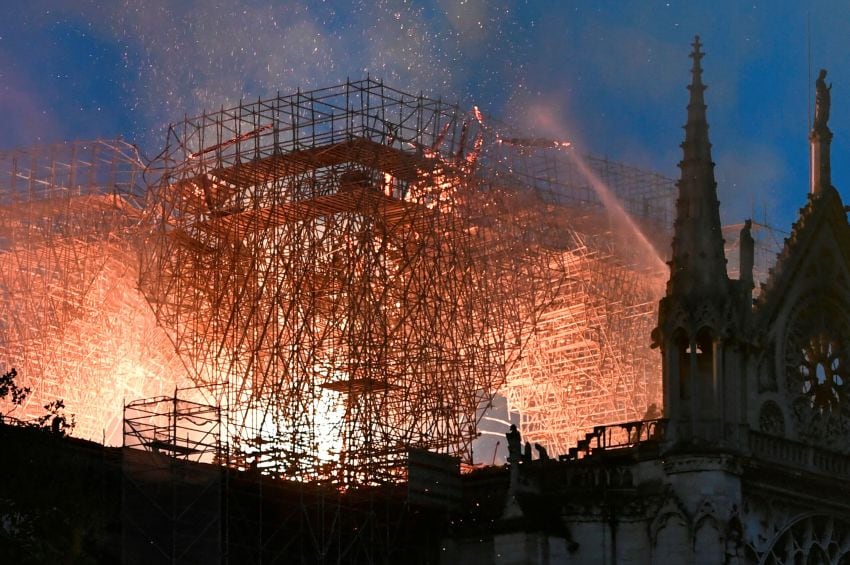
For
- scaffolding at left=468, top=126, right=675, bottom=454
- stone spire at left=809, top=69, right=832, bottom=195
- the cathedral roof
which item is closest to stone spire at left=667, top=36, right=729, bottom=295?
the cathedral roof

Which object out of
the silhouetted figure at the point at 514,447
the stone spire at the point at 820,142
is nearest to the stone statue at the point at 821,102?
the stone spire at the point at 820,142

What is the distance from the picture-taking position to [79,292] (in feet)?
281

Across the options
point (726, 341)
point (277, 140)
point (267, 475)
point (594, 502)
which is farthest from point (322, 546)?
point (277, 140)

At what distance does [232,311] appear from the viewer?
6706 centimetres

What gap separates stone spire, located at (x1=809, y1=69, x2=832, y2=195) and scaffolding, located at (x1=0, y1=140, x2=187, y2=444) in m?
31.7

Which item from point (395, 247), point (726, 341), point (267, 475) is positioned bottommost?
point (267, 475)

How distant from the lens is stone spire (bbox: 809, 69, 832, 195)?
58875mm

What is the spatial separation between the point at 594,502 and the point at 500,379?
66.1 feet

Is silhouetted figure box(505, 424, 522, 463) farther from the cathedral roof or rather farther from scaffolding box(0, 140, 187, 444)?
scaffolding box(0, 140, 187, 444)

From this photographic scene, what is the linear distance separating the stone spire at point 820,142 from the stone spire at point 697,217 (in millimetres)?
4909

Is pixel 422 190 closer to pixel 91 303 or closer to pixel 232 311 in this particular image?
pixel 232 311

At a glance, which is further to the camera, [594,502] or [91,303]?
[91,303]

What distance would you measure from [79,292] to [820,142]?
37.3 metres

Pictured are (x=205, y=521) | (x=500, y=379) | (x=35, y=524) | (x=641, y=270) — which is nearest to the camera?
(x=35, y=524)
